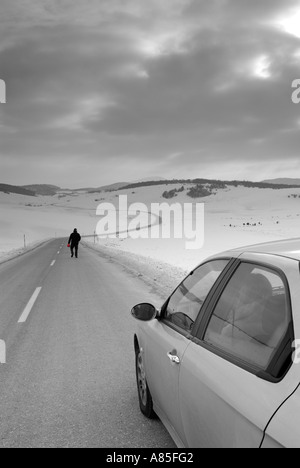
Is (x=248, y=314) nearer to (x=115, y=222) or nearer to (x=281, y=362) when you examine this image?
(x=281, y=362)

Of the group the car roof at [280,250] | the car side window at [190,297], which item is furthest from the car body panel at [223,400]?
the car roof at [280,250]

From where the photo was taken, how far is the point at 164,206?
13675 centimetres

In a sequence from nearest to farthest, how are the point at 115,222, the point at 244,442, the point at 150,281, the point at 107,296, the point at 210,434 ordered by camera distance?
the point at 244,442 < the point at 210,434 < the point at 107,296 < the point at 150,281 < the point at 115,222

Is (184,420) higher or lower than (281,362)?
lower

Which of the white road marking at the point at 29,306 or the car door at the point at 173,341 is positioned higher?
the car door at the point at 173,341

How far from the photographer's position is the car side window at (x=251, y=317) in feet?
7.18

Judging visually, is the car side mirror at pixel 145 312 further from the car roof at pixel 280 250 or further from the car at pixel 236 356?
the car roof at pixel 280 250

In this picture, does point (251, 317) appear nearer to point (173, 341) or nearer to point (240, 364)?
point (240, 364)

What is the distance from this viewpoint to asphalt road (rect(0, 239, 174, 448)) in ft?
12.3

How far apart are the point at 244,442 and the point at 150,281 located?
39.9 feet

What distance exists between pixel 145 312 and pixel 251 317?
1.35 metres

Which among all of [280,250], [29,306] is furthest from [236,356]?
[29,306]

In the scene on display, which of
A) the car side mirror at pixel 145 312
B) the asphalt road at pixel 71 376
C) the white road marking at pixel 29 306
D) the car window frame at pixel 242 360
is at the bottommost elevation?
the white road marking at pixel 29 306
